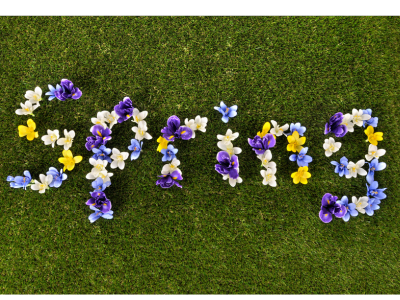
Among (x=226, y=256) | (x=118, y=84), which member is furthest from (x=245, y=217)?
(x=118, y=84)

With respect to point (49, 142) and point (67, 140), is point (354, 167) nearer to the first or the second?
point (67, 140)

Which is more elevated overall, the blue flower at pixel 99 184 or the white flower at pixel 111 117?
the white flower at pixel 111 117

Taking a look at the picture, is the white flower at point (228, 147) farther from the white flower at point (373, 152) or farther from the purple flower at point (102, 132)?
the white flower at point (373, 152)

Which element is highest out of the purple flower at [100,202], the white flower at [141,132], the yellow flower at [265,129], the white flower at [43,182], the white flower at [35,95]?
the white flower at [35,95]

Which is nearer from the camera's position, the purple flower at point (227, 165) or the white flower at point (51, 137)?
the purple flower at point (227, 165)

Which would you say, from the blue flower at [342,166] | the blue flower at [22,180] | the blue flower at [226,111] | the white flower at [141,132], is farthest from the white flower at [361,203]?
the blue flower at [22,180]

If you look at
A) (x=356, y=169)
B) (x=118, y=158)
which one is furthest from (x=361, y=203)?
(x=118, y=158)
